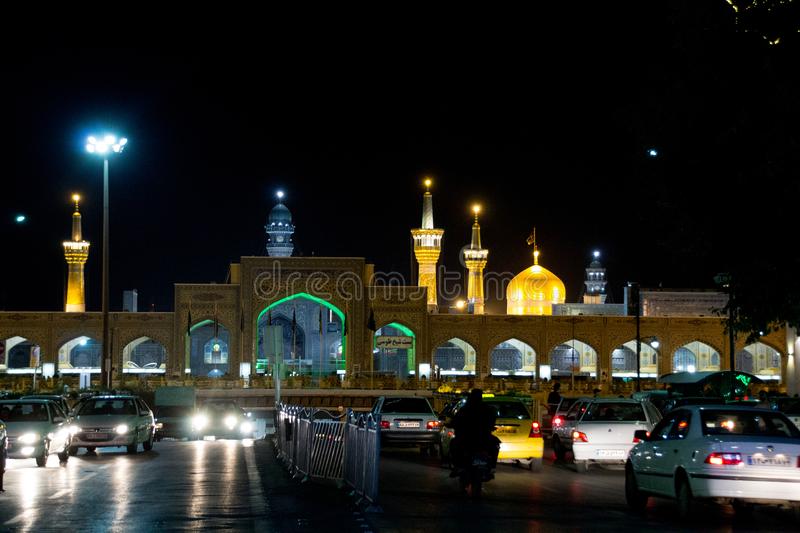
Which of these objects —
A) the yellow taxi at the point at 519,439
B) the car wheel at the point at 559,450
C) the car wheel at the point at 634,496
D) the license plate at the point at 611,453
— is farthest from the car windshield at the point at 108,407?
the car wheel at the point at 634,496

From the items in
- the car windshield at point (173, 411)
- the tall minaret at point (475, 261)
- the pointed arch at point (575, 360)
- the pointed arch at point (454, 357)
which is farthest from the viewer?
the tall minaret at point (475, 261)

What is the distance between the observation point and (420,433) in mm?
23547

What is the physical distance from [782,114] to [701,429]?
4896mm

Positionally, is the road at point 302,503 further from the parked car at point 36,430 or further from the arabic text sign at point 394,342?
the arabic text sign at point 394,342

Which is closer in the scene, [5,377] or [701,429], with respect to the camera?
[701,429]

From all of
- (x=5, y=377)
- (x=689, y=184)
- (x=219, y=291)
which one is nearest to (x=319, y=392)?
(x=219, y=291)

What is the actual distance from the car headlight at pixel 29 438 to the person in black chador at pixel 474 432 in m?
8.12

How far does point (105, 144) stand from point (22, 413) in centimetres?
1630

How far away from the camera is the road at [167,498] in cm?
1142


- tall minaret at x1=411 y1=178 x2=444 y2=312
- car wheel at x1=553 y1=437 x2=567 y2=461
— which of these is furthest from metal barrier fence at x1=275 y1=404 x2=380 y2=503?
tall minaret at x1=411 y1=178 x2=444 y2=312

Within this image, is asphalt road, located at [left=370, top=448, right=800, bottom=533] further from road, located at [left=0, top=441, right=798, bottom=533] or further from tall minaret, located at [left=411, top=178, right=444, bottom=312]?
tall minaret, located at [left=411, top=178, right=444, bottom=312]

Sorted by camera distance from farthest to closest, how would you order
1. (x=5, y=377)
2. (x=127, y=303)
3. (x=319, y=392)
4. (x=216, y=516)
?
(x=127, y=303) → (x=5, y=377) → (x=319, y=392) → (x=216, y=516)

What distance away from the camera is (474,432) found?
14906 millimetres

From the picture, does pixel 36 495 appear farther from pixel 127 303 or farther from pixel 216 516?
pixel 127 303
